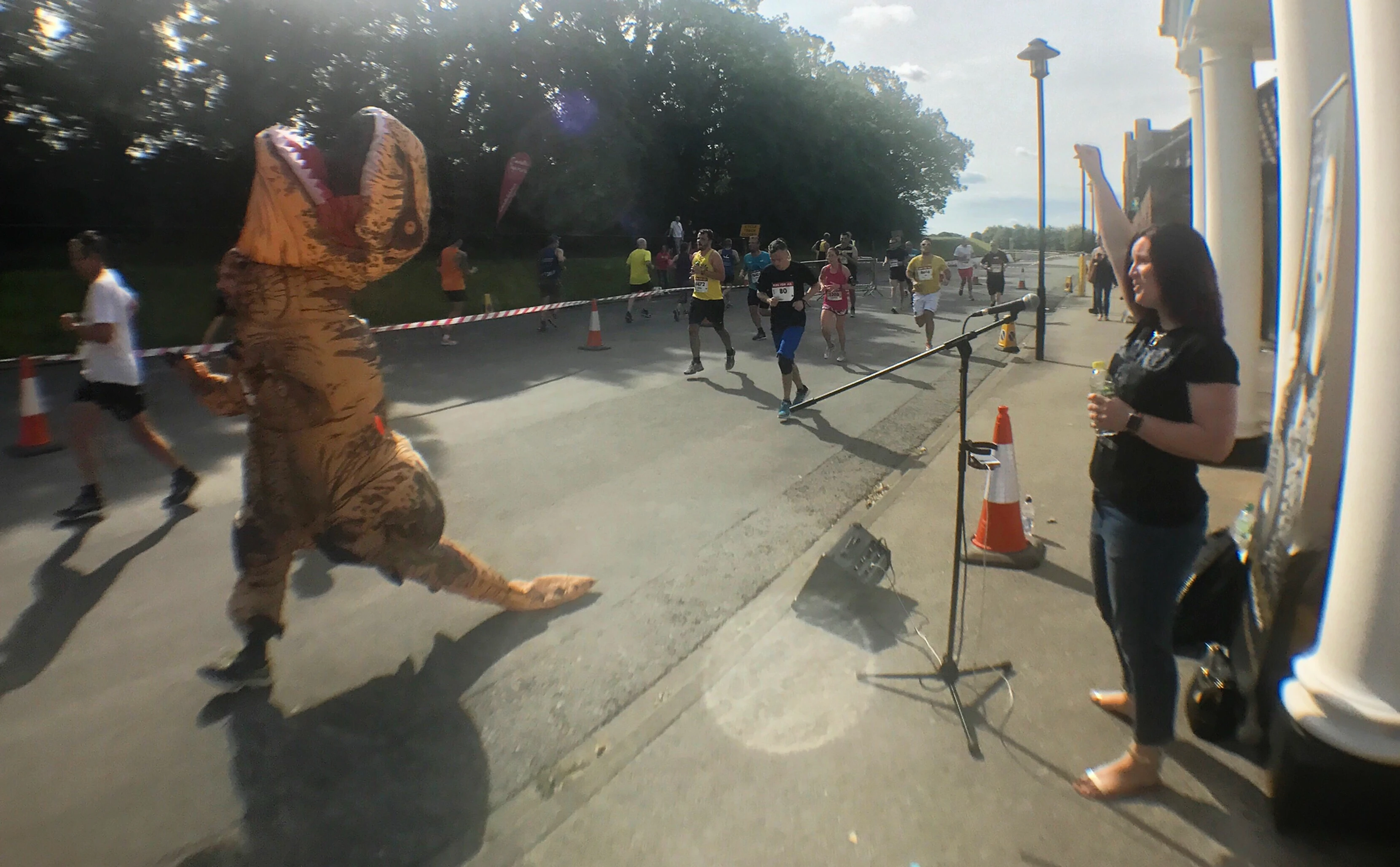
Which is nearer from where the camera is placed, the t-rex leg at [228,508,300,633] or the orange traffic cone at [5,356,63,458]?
the t-rex leg at [228,508,300,633]

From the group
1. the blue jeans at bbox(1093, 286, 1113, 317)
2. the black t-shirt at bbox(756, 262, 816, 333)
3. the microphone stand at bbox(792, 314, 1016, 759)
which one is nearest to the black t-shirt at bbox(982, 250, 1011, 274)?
the blue jeans at bbox(1093, 286, 1113, 317)

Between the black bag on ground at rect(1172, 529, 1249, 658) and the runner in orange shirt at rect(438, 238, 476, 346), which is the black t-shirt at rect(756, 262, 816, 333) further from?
the runner in orange shirt at rect(438, 238, 476, 346)

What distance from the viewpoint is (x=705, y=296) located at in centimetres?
1136

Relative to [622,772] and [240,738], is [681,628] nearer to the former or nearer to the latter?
[622,772]

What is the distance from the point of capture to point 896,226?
2299 inches

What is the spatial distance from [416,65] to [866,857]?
81.3ft

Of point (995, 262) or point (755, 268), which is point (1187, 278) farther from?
point (755, 268)

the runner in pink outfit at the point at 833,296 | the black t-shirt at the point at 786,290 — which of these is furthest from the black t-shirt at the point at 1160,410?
the runner in pink outfit at the point at 833,296

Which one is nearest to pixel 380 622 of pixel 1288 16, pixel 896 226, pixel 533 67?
pixel 1288 16

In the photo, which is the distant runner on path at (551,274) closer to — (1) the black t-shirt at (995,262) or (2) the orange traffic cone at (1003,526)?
→ (1) the black t-shirt at (995,262)

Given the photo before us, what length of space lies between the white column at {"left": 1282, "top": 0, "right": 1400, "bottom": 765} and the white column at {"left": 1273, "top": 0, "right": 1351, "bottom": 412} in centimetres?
81

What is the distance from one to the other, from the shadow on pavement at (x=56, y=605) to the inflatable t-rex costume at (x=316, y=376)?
105cm

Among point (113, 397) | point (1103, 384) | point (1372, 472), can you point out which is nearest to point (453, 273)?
point (113, 397)

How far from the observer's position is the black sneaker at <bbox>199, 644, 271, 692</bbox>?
3.59 meters
